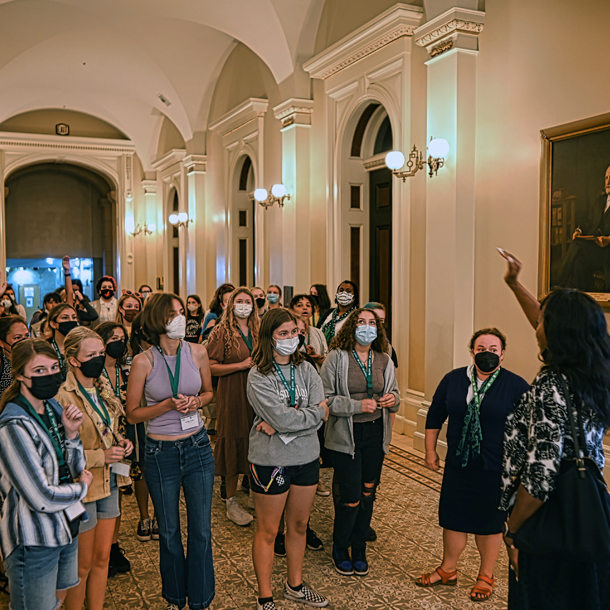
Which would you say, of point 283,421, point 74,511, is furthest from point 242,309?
point 74,511

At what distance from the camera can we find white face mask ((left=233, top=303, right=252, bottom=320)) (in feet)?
16.0

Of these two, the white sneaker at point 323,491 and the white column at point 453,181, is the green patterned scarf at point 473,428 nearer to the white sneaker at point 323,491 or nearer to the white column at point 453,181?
the white sneaker at point 323,491

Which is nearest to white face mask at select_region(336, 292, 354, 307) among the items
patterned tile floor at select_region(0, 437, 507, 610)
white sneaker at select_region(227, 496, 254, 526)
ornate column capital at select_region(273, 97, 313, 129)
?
patterned tile floor at select_region(0, 437, 507, 610)

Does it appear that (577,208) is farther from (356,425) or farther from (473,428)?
(356,425)

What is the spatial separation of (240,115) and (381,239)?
15.2ft

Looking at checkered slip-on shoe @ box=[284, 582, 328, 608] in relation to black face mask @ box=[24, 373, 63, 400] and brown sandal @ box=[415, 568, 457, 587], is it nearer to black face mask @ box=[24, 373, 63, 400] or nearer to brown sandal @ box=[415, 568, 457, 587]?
brown sandal @ box=[415, 568, 457, 587]

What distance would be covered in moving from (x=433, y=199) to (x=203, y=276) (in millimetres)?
8755

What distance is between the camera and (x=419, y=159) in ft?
24.2

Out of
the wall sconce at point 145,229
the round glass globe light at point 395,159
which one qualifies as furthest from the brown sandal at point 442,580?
the wall sconce at point 145,229

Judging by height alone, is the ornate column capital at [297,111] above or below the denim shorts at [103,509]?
above

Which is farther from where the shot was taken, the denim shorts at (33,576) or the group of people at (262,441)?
the denim shorts at (33,576)

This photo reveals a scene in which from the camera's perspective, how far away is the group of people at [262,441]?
2.43 m

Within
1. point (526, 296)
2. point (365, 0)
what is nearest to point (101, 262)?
point (365, 0)

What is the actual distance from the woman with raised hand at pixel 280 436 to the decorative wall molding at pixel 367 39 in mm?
5200
